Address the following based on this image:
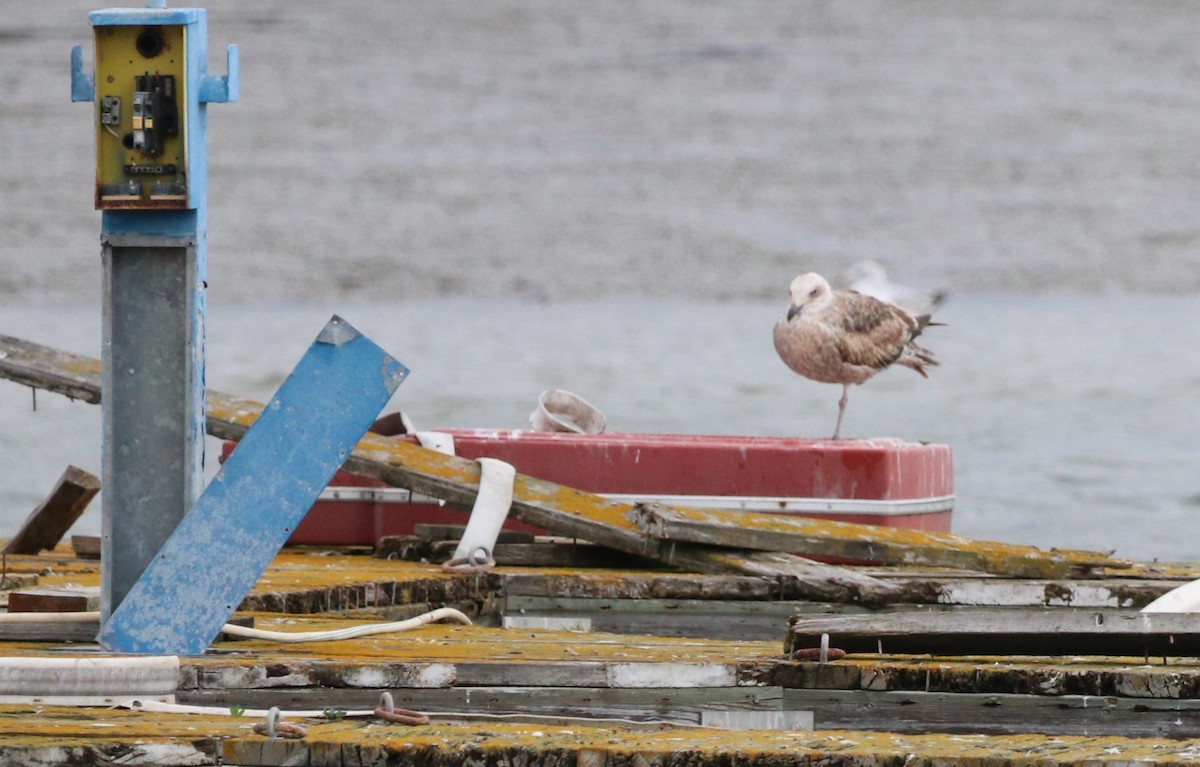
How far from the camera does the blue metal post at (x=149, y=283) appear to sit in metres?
5.52

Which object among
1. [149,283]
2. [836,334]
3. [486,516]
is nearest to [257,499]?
[149,283]

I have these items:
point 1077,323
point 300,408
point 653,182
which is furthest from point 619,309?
point 300,408

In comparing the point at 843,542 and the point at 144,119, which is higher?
the point at 144,119

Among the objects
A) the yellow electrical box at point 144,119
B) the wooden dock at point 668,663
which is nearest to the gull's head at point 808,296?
the wooden dock at point 668,663

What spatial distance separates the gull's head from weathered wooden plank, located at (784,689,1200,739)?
570cm

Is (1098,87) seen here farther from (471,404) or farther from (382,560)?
(382,560)

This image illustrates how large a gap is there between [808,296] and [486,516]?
3.34 metres

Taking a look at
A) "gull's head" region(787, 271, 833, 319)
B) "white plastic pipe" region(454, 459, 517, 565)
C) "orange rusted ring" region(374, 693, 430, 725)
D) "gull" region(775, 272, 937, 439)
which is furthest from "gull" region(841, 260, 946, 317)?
"orange rusted ring" region(374, 693, 430, 725)

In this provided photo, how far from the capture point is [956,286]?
34.0 m

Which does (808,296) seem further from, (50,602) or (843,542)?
(50,602)

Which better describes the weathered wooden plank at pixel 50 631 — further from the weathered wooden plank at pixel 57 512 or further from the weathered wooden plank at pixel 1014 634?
the weathered wooden plank at pixel 57 512

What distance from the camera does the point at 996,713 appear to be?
546 cm

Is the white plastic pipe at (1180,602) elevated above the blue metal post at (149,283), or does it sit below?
below

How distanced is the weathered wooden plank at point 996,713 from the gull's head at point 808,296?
5705 millimetres
